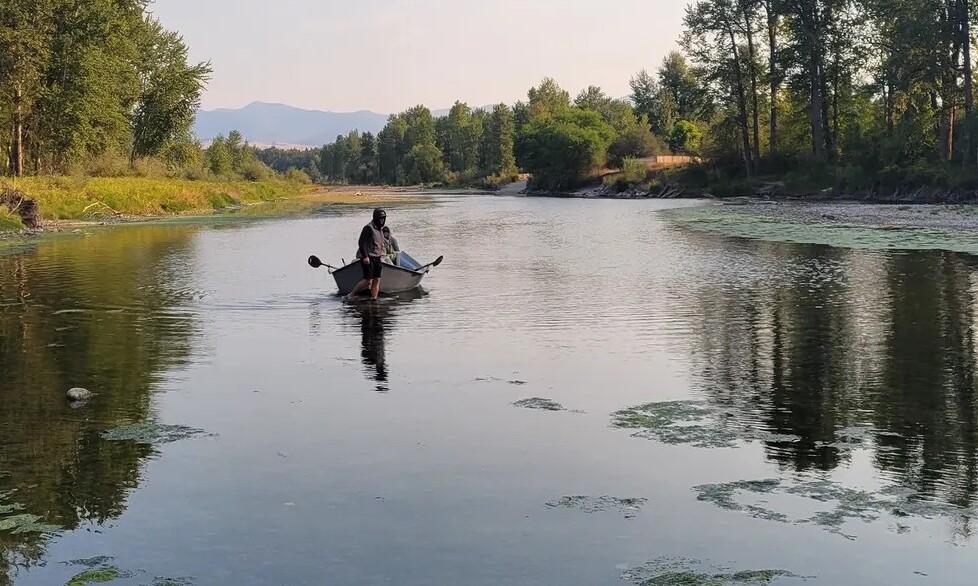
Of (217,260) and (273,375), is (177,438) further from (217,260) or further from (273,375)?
(217,260)

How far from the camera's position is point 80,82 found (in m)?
59.9

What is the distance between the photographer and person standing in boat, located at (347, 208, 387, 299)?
68.3 ft

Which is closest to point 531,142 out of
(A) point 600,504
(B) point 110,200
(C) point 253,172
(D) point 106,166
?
(C) point 253,172

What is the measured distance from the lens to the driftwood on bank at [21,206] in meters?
40.3

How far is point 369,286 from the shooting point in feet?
69.5

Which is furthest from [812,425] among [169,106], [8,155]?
[169,106]

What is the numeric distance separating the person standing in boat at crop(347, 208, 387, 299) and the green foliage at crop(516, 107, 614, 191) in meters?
89.1

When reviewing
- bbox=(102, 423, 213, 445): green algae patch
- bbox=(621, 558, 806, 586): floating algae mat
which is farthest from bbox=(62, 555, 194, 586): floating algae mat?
bbox=(102, 423, 213, 445): green algae patch

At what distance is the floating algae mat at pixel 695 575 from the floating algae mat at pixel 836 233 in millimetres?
24924

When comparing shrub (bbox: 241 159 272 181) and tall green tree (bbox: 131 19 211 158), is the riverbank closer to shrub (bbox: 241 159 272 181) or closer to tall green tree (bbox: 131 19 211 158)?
tall green tree (bbox: 131 19 211 158)

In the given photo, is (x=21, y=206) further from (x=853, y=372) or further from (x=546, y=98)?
(x=546, y=98)

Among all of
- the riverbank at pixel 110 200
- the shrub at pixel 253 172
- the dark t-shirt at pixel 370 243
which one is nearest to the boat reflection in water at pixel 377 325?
the dark t-shirt at pixel 370 243

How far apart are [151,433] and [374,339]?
6.37 metres

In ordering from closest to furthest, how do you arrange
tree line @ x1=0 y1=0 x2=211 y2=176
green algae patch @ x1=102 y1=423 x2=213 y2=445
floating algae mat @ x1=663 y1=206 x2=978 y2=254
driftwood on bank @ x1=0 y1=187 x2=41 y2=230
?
green algae patch @ x1=102 y1=423 x2=213 y2=445 < floating algae mat @ x1=663 y1=206 x2=978 y2=254 < driftwood on bank @ x1=0 y1=187 x2=41 y2=230 < tree line @ x1=0 y1=0 x2=211 y2=176
